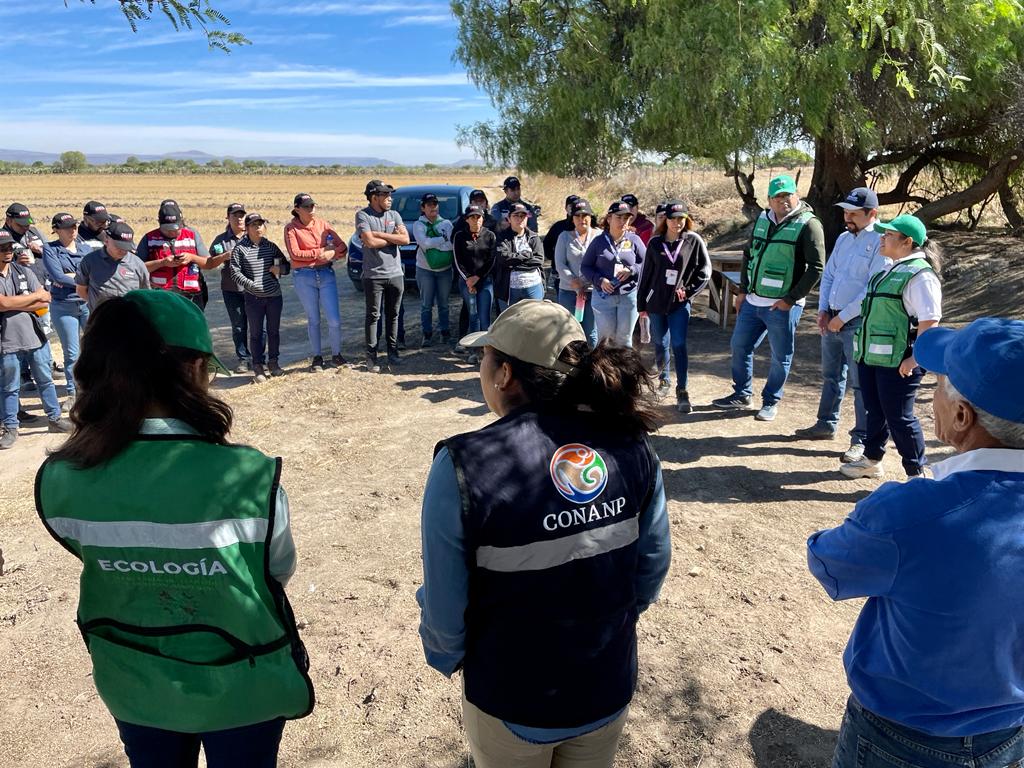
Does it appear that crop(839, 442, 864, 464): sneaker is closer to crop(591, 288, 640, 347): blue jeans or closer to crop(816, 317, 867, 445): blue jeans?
crop(816, 317, 867, 445): blue jeans

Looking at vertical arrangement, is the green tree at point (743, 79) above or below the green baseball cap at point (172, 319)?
above

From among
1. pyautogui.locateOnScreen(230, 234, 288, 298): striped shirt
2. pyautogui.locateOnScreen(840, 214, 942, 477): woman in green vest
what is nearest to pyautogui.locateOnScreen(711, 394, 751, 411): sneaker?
pyautogui.locateOnScreen(840, 214, 942, 477): woman in green vest

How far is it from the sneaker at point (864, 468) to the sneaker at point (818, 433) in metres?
0.72

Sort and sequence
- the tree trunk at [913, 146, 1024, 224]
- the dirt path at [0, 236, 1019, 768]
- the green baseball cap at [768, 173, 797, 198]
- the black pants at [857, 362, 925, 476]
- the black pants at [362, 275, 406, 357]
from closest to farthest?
the dirt path at [0, 236, 1019, 768] < the black pants at [857, 362, 925, 476] < the green baseball cap at [768, 173, 797, 198] < the black pants at [362, 275, 406, 357] < the tree trunk at [913, 146, 1024, 224]

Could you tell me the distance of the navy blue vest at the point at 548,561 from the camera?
170 centimetres

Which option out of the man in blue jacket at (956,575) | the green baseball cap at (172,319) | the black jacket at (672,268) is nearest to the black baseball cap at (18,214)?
the black jacket at (672,268)

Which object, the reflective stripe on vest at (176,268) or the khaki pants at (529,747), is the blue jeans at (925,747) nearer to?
the khaki pants at (529,747)

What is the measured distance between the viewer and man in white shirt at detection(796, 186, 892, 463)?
5.65m

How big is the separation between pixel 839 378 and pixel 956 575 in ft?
16.1

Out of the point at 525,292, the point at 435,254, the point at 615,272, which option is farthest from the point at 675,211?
the point at 435,254

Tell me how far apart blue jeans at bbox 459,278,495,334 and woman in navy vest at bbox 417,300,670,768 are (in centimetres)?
711

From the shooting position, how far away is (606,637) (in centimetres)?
186

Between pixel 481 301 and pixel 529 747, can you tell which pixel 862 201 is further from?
pixel 529 747

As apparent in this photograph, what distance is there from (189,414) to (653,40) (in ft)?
29.3
